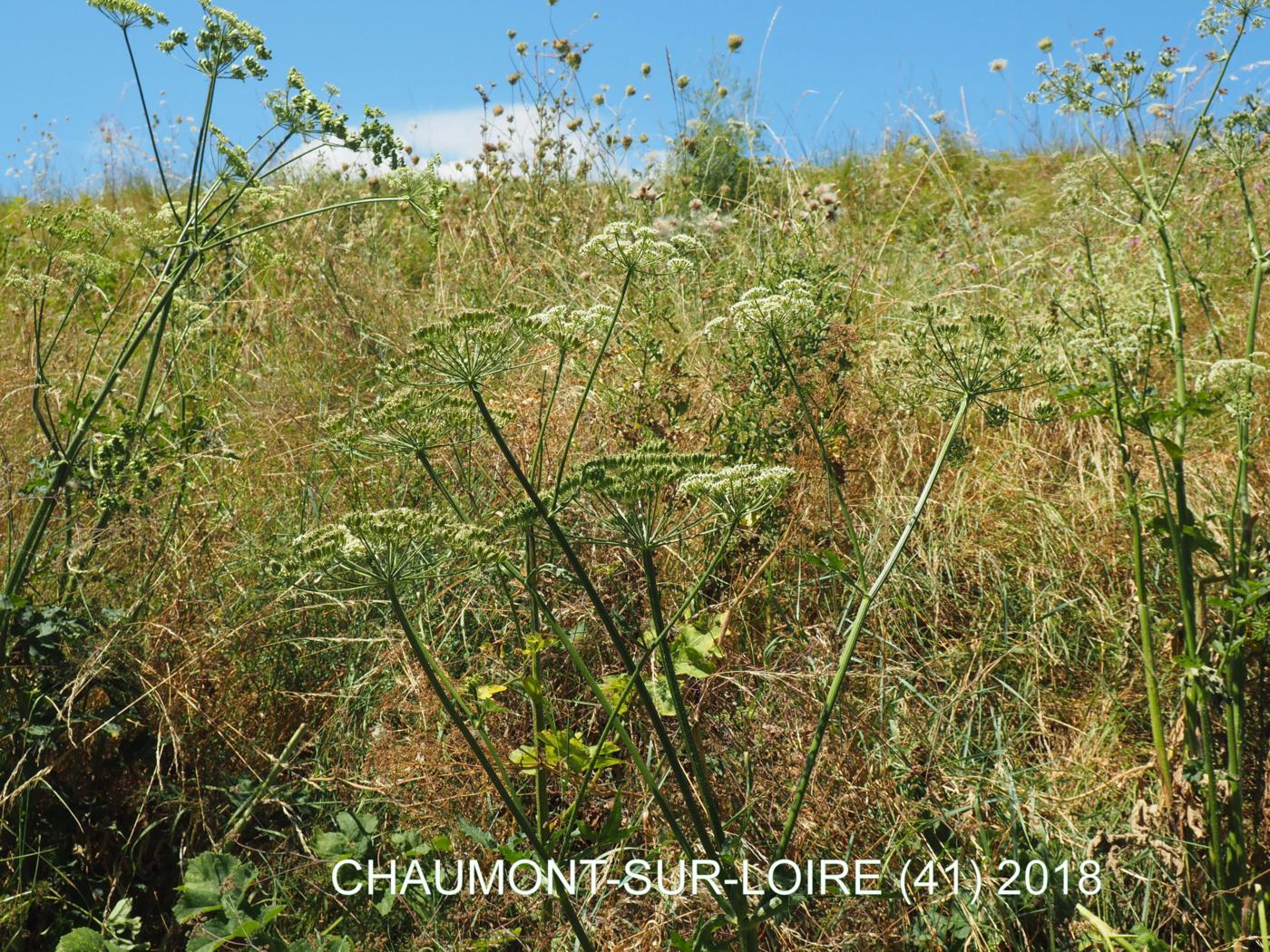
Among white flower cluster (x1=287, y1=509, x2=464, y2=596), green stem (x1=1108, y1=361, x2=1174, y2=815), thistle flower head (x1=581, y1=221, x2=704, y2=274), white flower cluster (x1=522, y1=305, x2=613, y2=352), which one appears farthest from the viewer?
green stem (x1=1108, y1=361, x2=1174, y2=815)

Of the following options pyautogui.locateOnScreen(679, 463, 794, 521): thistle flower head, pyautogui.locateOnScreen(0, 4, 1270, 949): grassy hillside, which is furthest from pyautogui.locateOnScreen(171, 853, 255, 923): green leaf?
pyautogui.locateOnScreen(679, 463, 794, 521): thistle flower head

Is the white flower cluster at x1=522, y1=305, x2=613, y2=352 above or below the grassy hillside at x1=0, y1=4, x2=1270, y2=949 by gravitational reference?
above

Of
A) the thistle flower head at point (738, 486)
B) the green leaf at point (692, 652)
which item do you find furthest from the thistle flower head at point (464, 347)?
the green leaf at point (692, 652)

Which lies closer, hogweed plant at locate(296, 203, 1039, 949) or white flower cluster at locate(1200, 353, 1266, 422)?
hogweed plant at locate(296, 203, 1039, 949)

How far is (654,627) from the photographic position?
1.94 meters

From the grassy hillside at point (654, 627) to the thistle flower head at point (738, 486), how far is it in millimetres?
12

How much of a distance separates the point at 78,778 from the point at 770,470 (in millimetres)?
2084

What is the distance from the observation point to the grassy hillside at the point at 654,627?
2.15m

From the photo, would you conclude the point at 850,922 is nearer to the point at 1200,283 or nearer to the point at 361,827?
the point at 361,827

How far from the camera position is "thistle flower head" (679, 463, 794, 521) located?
5.61 ft

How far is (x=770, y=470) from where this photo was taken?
1.71 meters

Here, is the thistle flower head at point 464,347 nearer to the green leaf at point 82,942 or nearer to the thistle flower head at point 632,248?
the thistle flower head at point 632,248

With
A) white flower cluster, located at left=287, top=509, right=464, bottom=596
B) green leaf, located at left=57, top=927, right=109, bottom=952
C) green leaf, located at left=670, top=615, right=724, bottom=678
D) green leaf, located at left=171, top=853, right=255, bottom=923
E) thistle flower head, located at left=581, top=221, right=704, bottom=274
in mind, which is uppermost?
thistle flower head, located at left=581, top=221, right=704, bottom=274

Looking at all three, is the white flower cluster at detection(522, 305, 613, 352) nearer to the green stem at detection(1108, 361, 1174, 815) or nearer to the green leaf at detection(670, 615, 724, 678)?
the green leaf at detection(670, 615, 724, 678)
